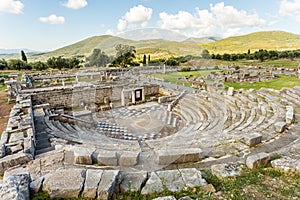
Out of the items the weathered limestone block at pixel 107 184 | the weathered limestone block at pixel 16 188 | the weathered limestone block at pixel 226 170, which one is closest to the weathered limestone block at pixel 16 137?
the weathered limestone block at pixel 16 188

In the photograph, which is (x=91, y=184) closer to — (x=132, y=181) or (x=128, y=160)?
(x=132, y=181)

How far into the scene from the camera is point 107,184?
3445 mm

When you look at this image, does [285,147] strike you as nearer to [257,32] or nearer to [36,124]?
[36,124]

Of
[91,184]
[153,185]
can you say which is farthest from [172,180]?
[91,184]

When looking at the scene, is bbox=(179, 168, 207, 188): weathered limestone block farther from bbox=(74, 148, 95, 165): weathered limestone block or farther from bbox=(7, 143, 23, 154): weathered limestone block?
bbox=(7, 143, 23, 154): weathered limestone block

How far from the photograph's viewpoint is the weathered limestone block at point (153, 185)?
3.60 m

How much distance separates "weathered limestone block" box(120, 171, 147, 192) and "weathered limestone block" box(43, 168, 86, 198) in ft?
2.71

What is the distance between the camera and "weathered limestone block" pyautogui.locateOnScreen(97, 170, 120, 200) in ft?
10.7

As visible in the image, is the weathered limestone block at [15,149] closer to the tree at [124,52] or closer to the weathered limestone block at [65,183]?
the weathered limestone block at [65,183]

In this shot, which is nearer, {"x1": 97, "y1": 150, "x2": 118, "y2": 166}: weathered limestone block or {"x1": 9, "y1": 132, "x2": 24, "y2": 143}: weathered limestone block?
{"x1": 97, "y1": 150, "x2": 118, "y2": 166}: weathered limestone block

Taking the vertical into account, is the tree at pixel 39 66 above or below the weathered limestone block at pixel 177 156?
above

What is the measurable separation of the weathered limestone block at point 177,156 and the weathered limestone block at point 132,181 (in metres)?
1.11

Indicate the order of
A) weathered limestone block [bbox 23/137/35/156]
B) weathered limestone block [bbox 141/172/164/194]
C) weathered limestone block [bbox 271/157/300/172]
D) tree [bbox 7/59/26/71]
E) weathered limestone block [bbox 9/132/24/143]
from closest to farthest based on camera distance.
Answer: weathered limestone block [bbox 141/172/164/194]
weathered limestone block [bbox 271/157/300/172]
weathered limestone block [bbox 23/137/35/156]
weathered limestone block [bbox 9/132/24/143]
tree [bbox 7/59/26/71]

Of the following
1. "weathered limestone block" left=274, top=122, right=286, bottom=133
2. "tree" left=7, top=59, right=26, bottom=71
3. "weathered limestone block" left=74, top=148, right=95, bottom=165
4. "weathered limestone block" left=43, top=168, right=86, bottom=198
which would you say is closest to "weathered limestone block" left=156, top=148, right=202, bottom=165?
"weathered limestone block" left=74, top=148, right=95, bottom=165
